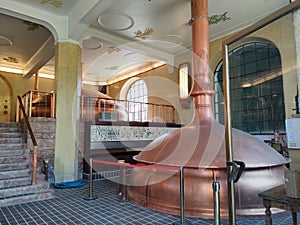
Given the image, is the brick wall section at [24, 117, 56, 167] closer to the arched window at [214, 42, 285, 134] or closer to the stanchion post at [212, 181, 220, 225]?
the stanchion post at [212, 181, 220, 225]

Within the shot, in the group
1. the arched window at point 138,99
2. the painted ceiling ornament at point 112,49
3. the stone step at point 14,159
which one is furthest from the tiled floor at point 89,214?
the arched window at point 138,99

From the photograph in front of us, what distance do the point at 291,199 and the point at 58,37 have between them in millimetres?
5864

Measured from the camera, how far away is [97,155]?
580 centimetres

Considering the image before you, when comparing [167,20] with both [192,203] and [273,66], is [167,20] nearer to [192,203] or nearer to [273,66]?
[273,66]

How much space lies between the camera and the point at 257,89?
6078mm

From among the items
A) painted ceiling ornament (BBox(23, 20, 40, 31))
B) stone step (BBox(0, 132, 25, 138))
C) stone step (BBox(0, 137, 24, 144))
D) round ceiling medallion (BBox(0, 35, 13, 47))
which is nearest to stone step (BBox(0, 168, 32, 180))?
stone step (BBox(0, 137, 24, 144))

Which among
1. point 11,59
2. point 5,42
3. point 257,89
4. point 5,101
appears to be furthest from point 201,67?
point 5,101

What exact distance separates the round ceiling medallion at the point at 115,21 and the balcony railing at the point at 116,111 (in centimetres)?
232

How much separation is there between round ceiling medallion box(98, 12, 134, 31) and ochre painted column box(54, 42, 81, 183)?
1047mm

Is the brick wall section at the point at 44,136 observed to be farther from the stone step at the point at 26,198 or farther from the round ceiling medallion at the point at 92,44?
the round ceiling medallion at the point at 92,44

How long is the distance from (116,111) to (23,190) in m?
4.91

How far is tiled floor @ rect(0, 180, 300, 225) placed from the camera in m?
2.81

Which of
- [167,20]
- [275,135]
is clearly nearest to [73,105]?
[167,20]

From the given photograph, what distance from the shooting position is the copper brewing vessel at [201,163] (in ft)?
9.68
